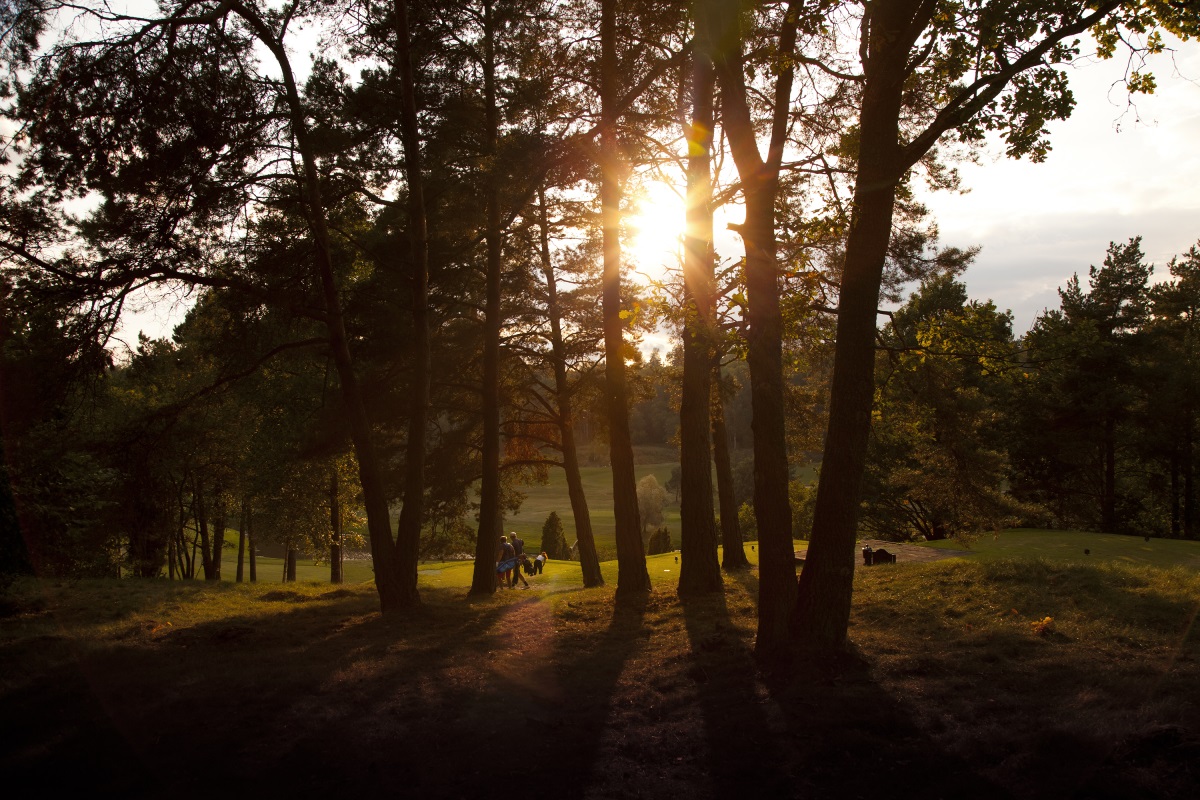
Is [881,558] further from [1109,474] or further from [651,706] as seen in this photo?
[1109,474]

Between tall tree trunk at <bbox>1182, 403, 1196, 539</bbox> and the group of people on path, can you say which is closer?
the group of people on path

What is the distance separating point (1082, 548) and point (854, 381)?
18.5 metres

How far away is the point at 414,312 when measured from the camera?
44.0 feet

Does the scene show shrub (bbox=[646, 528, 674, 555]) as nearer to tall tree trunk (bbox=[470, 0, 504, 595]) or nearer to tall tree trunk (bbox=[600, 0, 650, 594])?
tall tree trunk (bbox=[470, 0, 504, 595])

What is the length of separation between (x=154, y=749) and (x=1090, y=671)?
7.70 m

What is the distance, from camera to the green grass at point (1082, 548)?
1836 centimetres

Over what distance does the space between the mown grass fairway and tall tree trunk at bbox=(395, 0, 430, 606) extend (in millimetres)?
2555

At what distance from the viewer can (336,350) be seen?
12773 millimetres

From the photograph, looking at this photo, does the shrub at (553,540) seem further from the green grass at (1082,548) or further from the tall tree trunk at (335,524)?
the green grass at (1082,548)

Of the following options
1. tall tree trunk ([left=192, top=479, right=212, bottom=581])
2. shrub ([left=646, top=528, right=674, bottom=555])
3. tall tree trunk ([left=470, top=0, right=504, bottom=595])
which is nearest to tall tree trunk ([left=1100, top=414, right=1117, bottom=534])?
shrub ([left=646, top=528, right=674, bottom=555])

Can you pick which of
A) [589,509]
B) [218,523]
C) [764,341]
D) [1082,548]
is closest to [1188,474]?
[1082,548]

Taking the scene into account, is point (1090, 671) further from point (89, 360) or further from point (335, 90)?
point (335, 90)

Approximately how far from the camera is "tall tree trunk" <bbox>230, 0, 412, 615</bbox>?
11.9m

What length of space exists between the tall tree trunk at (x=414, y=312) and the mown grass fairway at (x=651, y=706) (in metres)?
2.56
